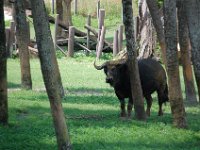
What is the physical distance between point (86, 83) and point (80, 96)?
4.30 m

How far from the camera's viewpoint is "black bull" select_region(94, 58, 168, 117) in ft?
49.5

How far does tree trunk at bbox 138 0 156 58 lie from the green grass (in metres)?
8.16

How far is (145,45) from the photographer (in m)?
27.9

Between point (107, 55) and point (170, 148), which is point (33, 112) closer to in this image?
point (170, 148)

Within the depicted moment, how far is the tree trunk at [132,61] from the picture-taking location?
13.7m

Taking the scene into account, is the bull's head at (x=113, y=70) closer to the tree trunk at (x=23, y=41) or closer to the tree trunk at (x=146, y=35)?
the tree trunk at (x=23, y=41)

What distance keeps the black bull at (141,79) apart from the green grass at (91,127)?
49 cm

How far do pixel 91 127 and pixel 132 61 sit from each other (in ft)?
6.48

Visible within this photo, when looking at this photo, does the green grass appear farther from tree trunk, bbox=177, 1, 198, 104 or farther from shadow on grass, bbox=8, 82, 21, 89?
shadow on grass, bbox=8, 82, 21, 89

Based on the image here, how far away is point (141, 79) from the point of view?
1573 centimetres

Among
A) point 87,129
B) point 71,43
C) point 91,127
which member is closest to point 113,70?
point 91,127

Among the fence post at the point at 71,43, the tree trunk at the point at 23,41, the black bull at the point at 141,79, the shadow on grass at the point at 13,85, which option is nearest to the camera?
the black bull at the point at 141,79

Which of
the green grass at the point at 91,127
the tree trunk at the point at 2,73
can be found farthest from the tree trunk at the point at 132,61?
the tree trunk at the point at 2,73

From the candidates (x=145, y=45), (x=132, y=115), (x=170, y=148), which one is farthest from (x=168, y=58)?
(x=145, y=45)
